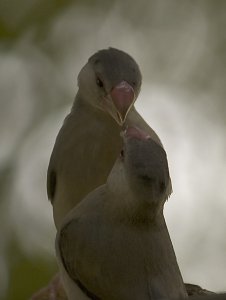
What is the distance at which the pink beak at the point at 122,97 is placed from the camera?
407 centimetres


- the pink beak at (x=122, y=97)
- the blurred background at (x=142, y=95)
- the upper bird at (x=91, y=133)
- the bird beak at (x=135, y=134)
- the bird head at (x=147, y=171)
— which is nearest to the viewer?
the bird head at (x=147, y=171)

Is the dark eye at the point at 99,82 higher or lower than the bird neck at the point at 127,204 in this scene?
higher

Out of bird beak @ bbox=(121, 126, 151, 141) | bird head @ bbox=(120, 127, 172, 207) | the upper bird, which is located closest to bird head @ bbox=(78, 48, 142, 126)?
the upper bird

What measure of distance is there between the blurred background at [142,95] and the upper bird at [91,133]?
1.77ft

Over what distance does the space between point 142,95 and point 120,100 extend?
1481 millimetres

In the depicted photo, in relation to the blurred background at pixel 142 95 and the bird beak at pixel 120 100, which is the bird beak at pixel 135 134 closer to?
the bird beak at pixel 120 100

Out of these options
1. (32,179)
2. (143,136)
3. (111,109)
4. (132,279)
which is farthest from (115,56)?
(32,179)

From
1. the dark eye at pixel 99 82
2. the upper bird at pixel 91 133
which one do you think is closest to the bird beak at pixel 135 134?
the upper bird at pixel 91 133

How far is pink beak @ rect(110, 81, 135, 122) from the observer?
4070 mm

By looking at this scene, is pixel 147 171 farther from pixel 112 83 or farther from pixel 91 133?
pixel 91 133

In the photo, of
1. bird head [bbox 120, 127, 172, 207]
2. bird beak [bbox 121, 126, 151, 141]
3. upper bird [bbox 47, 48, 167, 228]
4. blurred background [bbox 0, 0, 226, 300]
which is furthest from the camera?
blurred background [bbox 0, 0, 226, 300]

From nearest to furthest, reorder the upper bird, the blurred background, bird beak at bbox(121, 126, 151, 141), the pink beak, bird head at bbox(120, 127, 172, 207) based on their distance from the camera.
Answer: bird head at bbox(120, 127, 172, 207), bird beak at bbox(121, 126, 151, 141), the pink beak, the upper bird, the blurred background

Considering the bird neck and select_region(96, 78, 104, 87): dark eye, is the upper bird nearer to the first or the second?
select_region(96, 78, 104, 87): dark eye

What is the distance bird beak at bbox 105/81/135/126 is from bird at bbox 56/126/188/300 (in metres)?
0.20
